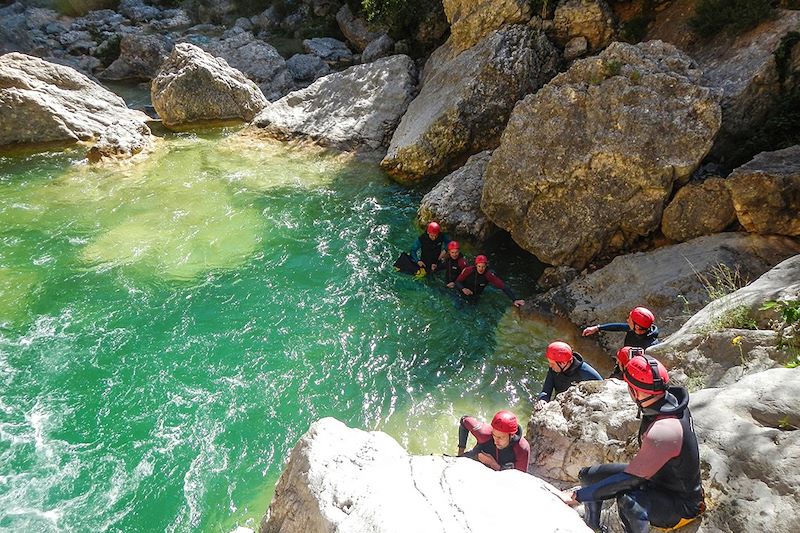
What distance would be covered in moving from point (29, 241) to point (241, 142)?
22.6 feet

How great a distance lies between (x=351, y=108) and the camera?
16203mm

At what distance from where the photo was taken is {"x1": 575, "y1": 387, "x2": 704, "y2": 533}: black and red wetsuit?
3678 mm

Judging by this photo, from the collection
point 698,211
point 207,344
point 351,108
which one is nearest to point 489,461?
point 207,344

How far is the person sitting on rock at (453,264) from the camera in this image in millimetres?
9781

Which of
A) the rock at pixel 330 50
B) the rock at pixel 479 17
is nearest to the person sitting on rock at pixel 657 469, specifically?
the rock at pixel 479 17

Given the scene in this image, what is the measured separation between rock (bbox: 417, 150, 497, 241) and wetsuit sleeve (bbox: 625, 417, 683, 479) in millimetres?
7725

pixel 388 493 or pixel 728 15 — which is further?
pixel 728 15

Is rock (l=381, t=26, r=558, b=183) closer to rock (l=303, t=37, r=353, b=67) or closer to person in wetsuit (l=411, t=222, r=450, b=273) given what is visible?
person in wetsuit (l=411, t=222, r=450, b=273)

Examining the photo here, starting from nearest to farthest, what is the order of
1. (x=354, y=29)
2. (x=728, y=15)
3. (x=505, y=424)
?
(x=505, y=424) → (x=728, y=15) → (x=354, y=29)

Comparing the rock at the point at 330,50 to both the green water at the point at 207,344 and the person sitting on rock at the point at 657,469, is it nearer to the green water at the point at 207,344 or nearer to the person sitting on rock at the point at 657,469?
the green water at the point at 207,344

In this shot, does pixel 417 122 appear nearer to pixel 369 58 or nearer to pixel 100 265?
pixel 369 58

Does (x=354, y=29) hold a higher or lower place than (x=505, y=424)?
higher

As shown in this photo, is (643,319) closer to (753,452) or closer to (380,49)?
(753,452)

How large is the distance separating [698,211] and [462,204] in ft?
15.0
